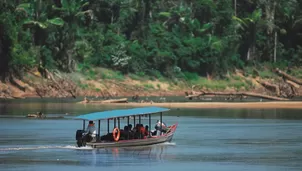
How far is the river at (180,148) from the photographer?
37.8 meters

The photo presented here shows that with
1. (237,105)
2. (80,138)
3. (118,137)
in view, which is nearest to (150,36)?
(237,105)

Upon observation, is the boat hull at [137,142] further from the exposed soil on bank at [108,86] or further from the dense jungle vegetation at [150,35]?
the dense jungle vegetation at [150,35]

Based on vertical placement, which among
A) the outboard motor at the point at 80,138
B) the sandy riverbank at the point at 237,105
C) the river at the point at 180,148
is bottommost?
the sandy riverbank at the point at 237,105

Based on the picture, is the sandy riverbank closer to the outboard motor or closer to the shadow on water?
the shadow on water

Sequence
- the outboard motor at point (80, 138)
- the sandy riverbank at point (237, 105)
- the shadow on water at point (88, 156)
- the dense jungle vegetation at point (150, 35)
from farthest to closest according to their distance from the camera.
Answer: the dense jungle vegetation at point (150, 35)
the sandy riverbank at point (237, 105)
the outboard motor at point (80, 138)
the shadow on water at point (88, 156)

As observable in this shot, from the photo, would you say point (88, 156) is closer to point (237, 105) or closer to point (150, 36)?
point (237, 105)

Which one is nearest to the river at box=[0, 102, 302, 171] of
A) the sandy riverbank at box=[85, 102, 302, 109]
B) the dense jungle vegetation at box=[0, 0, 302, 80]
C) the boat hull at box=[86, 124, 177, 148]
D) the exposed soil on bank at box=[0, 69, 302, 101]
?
the boat hull at box=[86, 124, 177, 148]

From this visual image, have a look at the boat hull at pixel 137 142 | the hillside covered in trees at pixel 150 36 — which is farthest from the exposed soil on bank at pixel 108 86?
the boat hull at pixel 137 142

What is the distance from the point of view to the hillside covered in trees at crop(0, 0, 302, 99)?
102 meters

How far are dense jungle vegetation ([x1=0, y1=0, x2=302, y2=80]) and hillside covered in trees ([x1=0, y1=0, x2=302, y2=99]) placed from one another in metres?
0.11

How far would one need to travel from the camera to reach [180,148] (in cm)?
4522

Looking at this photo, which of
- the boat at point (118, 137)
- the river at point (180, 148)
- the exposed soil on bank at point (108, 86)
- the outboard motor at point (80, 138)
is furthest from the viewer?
the exposed soil on bank at point (108, 86)

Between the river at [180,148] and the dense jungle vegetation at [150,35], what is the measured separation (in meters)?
32.0

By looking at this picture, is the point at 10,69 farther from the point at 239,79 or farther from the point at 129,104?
the point at 239,79
